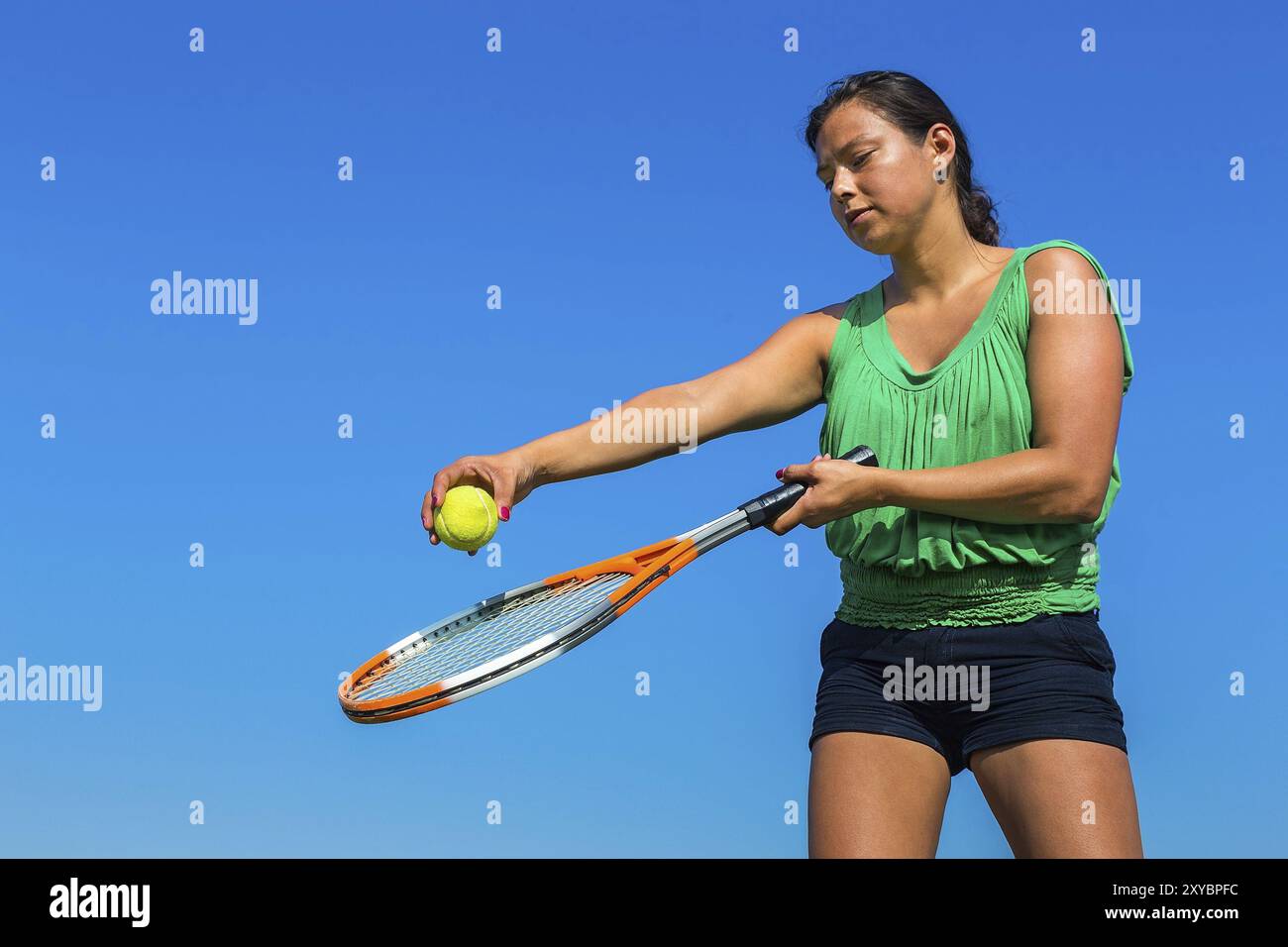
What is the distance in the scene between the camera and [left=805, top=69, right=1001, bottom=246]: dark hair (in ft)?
15.6

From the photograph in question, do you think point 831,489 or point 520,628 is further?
point 520,628

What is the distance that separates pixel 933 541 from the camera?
4.41m

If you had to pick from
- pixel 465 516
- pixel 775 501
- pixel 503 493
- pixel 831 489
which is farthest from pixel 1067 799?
pixel 465 516

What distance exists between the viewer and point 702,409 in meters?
4.96

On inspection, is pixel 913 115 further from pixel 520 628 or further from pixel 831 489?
pixel 520 628

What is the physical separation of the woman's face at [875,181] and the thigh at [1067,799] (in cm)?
160

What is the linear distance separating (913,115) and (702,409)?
1142 millimetres

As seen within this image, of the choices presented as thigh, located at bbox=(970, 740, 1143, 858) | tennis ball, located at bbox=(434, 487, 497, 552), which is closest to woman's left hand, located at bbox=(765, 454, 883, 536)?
thigh, located at bbox=(970, 740, 1143, 858)

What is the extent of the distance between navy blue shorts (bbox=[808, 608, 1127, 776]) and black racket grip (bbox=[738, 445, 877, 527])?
1.77 feet

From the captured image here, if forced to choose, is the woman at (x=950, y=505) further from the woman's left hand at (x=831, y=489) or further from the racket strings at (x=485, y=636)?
the racket strings at (x=485, y=636)

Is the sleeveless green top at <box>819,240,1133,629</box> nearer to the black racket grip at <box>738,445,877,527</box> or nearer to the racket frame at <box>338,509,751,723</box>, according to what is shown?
the black racket grip at <box>738,445,877,527</box>
